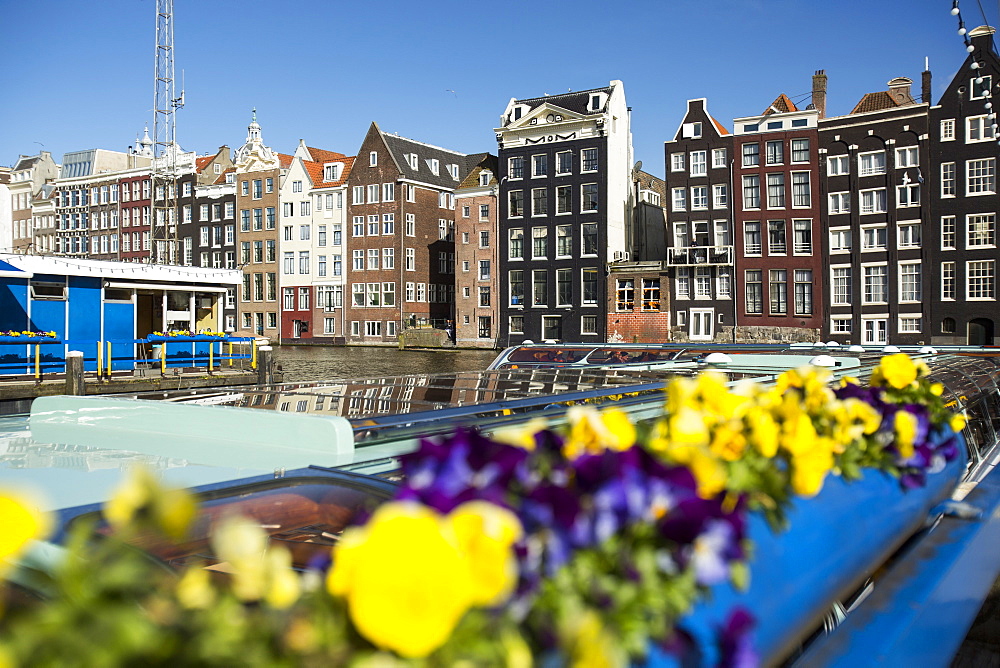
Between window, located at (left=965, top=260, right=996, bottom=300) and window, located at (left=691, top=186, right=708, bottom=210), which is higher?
window, located at (left=691, top=186, right=708, bottom=210)

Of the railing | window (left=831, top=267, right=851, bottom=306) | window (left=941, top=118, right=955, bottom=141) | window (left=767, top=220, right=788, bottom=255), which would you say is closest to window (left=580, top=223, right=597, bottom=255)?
window (left=767, top=220, right=788, bottom=255)

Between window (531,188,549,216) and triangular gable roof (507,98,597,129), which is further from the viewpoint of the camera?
window (531,188,549,216)

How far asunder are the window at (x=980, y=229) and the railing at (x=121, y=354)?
2918 cm

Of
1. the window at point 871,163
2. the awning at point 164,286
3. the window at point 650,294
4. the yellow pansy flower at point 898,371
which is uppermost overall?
the window at point 871,163

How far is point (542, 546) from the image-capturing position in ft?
3.59

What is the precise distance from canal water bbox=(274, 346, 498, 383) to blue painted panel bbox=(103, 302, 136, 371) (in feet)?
14.2

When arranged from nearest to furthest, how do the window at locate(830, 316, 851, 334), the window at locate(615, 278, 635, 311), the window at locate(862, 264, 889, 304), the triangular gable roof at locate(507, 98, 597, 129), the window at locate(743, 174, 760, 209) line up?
the window at locate(862, 264, 889, 304)
the window at locate(830, 316, 851, 334)
the window at locate(743, 174, 760, 209)
the window at locate(615, 278, 635, 311)
the triangular gable roof at locate(507, 98, 597, 129)

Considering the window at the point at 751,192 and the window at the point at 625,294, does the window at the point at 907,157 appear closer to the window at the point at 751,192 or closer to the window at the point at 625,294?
the window at the point at 751,192

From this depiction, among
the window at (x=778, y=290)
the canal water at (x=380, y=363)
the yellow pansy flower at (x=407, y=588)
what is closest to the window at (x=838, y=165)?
the window at (x=778, y=290)

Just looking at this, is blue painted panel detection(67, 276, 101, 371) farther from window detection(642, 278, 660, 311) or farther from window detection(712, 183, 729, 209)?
window detection(712, 183, 729, 209)

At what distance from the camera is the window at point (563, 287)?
41.6 metres

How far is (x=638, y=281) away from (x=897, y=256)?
11387 mm

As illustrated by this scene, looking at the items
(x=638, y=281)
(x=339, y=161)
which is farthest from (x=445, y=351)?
(x=339, y=161)

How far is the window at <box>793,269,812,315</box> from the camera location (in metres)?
36.4
